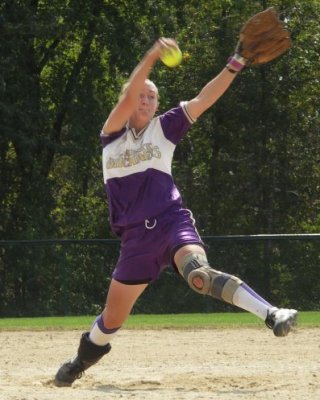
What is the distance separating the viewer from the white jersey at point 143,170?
6.54 meters

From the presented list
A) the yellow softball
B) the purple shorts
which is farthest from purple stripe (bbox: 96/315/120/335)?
the yellow softball

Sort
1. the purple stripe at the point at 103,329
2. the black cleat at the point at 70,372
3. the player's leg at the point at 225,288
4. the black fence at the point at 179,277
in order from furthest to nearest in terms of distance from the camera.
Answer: the black fence at the point at 179,277 < the black cleat at the point at 70,372 < the purple stripe at the point at 103,329 < the player's leg at the point at 225,288

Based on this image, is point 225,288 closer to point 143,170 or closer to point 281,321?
Answer: point 281,321

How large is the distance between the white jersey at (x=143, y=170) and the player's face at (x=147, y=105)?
5 cm

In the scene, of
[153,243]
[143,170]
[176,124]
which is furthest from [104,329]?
[176,124]

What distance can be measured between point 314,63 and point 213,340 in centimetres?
1870

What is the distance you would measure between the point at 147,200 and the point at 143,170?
0.63 feet

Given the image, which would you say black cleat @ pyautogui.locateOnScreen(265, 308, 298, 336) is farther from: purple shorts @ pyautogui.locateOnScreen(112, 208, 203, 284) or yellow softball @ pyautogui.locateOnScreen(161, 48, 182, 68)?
yellow softball @ pyautogui.locateOnScreen(161, 48, 182, 68)

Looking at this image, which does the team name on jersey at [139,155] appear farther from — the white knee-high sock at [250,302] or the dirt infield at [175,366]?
the dirt infield at [175,366]

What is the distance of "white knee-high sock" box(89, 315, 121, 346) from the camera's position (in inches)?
277

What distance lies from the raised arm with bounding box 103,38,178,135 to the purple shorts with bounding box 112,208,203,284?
65 centimetres

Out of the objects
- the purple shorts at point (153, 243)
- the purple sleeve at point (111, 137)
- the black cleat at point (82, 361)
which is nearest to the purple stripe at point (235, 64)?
the purple sleeve at point (111, 137)

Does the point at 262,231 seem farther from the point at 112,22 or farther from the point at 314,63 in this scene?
the point at 112,22

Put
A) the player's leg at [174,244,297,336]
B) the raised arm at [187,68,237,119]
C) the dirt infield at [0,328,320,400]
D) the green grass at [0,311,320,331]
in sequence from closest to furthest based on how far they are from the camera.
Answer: the player's leg at [174,244,297,336] < the raised arm at [187,68,237,119] < the dirt infield at [0,328,320,400] < the green grass at [0,311,320,331]
